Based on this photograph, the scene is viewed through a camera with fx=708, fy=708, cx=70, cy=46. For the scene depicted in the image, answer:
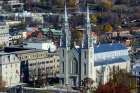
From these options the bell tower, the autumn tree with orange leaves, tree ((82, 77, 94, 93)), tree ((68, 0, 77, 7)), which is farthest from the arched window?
tree ((68, 0, 77, 7))

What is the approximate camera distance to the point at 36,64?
73.0 feet

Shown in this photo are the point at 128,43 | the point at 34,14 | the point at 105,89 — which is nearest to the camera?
the point at 105,89

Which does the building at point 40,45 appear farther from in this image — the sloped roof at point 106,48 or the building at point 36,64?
the sloped roof at point 106,48

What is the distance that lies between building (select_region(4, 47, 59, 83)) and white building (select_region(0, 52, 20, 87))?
21 cm

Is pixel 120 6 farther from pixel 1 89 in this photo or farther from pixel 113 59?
pixel 1 89

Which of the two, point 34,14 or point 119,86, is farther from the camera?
point 34,14

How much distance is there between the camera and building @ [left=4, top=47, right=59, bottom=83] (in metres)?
21.6

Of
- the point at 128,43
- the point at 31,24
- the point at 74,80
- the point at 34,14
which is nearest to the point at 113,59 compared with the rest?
the point at 74,80

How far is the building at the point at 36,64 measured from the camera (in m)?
21.6

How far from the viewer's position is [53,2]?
136 ft

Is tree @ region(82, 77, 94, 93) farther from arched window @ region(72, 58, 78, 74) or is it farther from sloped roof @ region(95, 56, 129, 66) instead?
sloped roof @ region(95, 56, 129, 66)

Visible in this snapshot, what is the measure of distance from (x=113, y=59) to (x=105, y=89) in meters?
3.89

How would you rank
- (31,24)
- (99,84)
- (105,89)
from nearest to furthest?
1. (105,89)
2. (99,84)
3. (31,24)

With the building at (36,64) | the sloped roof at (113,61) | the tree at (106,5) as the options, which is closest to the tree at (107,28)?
the tree at (106,5)
